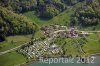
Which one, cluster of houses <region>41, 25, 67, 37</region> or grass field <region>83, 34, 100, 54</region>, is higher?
cluster of houses <region>41, 25, 67, 37</region>

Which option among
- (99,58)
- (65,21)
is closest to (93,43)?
(99,58)

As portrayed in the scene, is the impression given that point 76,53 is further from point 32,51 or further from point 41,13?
point 41,13

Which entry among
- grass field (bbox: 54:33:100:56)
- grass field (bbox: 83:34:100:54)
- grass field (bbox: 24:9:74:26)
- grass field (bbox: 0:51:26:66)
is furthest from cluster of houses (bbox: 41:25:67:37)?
grass field (bbox: 0:51:26:66)

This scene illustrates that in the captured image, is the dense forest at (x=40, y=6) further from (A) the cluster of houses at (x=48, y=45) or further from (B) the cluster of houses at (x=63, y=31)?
(A) the cluster of houses at (x=48, y=45)

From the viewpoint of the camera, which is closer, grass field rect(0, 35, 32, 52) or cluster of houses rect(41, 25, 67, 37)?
grass field rect(0, 35, 32, 52)

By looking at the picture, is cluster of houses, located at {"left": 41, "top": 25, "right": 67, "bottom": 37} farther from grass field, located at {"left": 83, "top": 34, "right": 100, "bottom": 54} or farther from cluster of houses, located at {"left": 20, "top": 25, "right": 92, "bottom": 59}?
grass field, located at {"left": 83, "top": 34, "right": 100, "bottom": 54}

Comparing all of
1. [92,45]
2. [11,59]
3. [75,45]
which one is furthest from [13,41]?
[92,45]

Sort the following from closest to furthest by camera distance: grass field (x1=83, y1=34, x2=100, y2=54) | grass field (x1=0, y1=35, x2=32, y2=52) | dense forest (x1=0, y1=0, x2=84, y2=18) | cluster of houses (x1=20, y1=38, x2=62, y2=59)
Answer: cluster of houses (x1=20, y1=38, x2=62, y2=59), grass field (x1=0, y1=35, x2=32, y2=52), grass field (x1=83, y1=34, x2=100, y2=54), dense forest (x1=0, y1=0, x2=84, y2=18)
